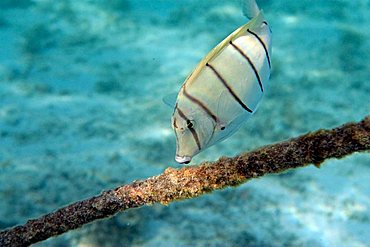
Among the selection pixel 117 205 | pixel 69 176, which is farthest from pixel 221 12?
pixel 117 205

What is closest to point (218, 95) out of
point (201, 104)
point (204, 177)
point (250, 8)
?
point (201, 104)

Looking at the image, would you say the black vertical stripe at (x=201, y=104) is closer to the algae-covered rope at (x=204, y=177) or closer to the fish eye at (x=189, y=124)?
the fish eye at (x=189, y=124)

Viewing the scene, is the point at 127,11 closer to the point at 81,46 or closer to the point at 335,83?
the point at 81,46

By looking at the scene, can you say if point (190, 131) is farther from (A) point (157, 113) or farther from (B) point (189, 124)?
(A) point (157, 113)

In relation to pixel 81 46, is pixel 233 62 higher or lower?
higher

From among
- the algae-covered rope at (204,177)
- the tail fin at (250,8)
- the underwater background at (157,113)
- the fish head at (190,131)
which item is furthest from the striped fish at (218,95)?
the underwater background at (157,113)

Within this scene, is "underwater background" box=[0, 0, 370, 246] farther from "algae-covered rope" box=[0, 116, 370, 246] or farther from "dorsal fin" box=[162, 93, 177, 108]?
"dorsal fin" box=[162, 93, 177, 108]

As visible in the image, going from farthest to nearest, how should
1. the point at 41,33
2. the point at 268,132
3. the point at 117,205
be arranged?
the point at 41,33 → the point at 268,132 → the point at 117,205
